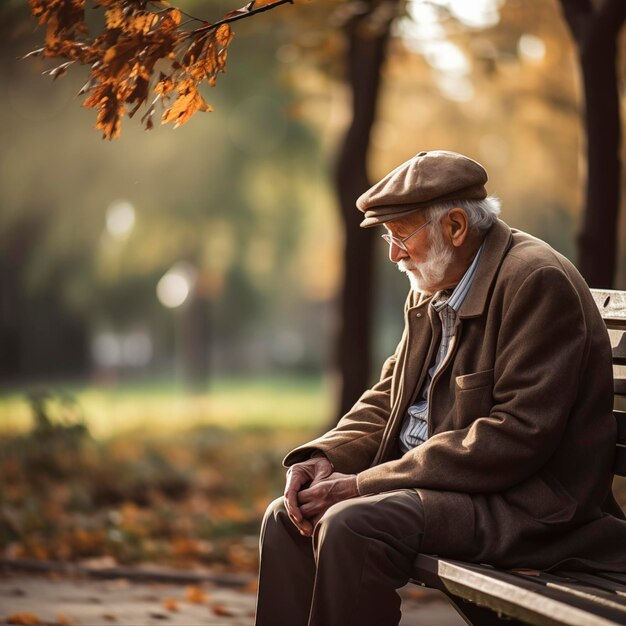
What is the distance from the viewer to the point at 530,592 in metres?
3.04

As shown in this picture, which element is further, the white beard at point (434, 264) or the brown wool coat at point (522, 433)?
the white beard at point (434, 264)

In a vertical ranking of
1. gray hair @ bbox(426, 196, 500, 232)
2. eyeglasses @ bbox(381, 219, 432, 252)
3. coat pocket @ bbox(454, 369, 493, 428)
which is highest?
gray hair @ bbox(426, 196, 500, 232)

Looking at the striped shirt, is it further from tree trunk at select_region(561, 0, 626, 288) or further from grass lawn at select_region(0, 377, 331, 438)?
grass lawn at select_region(0, 377, 331, 438)

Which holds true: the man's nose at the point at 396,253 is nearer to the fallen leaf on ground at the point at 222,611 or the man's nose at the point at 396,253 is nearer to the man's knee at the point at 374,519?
Result: the man's knee at the point at 374,519

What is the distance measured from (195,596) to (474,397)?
9.30ft

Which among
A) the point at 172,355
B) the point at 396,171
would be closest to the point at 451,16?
the point at 396,171

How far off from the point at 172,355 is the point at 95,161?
641 inches

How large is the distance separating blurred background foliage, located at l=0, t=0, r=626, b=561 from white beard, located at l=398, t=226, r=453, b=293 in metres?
2.88

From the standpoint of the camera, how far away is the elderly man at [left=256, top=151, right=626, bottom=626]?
136 inches

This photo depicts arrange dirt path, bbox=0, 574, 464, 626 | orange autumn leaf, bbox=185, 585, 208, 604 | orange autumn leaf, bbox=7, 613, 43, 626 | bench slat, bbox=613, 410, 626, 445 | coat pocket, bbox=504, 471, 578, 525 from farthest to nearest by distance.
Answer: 1. orange autumn leaf, bbox=185, 585, 208, 604
2. dirt path, bbox=0, 574, 464, 626
3. orange autumn leaf, bbox=7, 613, 43, 626
4. bench slat, bbox=613, 410, 626, 445
5. coat pocket, bbox=504, 471, 578, 525

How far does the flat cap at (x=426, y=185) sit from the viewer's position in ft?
12.2

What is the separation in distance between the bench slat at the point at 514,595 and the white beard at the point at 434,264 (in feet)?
2.99

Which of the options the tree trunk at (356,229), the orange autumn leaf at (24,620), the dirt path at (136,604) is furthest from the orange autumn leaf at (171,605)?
the tree trunk at (356,229)

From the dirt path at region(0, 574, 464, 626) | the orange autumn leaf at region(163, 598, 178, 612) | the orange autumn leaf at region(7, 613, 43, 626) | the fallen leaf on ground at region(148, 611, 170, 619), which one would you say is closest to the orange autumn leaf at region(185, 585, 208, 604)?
the dirt path at region(0, 574, 464, 626)
